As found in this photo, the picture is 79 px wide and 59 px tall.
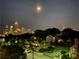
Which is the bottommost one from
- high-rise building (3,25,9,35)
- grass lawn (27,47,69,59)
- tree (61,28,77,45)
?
grass lawn (27,47,69,59)

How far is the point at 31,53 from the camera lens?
2.87 metres

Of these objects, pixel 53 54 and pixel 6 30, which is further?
pixel 6 30

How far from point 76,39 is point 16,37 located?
910mm

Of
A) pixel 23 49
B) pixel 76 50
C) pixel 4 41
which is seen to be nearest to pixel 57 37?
pixel 76 50

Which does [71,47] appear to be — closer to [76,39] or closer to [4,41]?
[76,39]

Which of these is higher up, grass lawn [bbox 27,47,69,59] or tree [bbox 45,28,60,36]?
tree [bbox 45,28,60,36]

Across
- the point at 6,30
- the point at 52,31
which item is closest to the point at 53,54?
the point at 52,31

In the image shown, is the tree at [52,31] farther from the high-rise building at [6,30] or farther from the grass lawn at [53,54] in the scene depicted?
the high-rise building at [6,30]

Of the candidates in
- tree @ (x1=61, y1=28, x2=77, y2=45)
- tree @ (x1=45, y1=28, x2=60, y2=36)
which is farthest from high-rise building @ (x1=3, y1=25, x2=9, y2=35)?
tree @ (x1=61, y1=28, x2=77, y2=45)

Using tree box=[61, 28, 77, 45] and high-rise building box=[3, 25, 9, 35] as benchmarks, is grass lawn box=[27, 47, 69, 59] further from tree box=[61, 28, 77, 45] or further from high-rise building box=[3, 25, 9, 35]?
high-rise building box=[3, 25, 9, 35]

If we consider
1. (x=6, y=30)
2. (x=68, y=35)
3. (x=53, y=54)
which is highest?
(x=6, y=30)

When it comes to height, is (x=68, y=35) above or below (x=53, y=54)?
above

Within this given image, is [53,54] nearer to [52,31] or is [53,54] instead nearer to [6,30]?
[52,31]

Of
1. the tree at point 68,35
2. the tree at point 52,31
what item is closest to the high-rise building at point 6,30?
the tree at point 52,31
